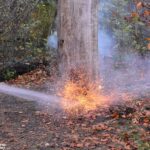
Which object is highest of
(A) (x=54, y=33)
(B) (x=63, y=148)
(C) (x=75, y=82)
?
(A) (x=54, y=33)

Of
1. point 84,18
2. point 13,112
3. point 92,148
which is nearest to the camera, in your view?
point 92,148

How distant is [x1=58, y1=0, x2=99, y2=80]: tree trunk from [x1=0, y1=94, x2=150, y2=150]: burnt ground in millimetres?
979

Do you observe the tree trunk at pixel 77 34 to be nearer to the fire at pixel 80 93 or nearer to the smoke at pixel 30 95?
the fire at pixel 80 93

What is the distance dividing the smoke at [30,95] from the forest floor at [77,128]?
17.1 inches

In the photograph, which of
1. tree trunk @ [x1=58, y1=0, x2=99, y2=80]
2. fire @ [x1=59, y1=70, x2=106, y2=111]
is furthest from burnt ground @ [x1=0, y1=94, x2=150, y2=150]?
tree trunk @ [x1=58, y1=0, x2=99, y2=80]

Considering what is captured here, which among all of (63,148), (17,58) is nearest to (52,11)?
(17,58)

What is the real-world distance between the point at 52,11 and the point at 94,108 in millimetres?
8561

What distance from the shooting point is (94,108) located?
7.89 m

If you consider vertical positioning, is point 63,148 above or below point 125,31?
below

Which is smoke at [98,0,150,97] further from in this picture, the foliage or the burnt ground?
the burnt ground

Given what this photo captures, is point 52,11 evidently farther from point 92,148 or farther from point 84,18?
point 92,148

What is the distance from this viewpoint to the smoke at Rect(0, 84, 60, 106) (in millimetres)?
9000

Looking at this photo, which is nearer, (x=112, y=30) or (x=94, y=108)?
(x=94, y=108)

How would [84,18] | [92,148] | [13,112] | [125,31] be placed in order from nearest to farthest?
[92,148] → [84,18] → [13,112] → [125,31]
